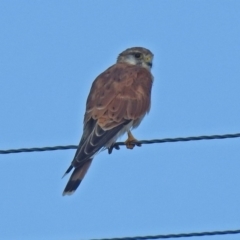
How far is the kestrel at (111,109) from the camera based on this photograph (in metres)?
7.11

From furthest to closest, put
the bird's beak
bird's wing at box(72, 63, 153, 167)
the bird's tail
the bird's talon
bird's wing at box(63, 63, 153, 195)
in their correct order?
the bird's beak < the bird's talon < bird's wing at box(72, 63, 153, 167) < bird's wing at box(63, 63, 153, 195) < the bird's tail

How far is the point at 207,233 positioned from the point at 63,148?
135 centimetres

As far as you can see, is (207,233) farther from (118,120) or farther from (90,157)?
(118,120)

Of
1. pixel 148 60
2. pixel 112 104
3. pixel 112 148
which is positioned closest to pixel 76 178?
pixel 112 148

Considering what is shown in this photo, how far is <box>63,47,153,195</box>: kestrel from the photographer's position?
7.11 metres

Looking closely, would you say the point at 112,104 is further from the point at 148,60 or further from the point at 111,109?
the point at 148,60

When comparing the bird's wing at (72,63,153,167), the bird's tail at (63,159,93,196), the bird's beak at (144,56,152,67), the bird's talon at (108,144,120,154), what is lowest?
the bird's tail at (63,159,93,196)

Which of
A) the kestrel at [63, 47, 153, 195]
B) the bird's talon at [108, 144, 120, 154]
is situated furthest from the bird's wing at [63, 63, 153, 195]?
the bird's talon at [108, 144, 120, 154]

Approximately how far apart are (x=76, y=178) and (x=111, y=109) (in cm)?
93

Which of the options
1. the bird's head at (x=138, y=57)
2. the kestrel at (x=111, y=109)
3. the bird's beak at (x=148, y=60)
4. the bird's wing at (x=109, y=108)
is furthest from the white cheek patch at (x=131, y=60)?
the bird's wing at (x=109, y=108)

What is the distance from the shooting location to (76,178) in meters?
7.06

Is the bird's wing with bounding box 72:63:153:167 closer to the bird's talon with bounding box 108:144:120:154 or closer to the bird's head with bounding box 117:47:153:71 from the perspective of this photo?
the bird's talon with bounding box 108:144:120:154

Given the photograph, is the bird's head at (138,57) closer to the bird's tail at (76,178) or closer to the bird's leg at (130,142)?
the bird's leg at (130,142)

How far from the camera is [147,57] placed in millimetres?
9336
